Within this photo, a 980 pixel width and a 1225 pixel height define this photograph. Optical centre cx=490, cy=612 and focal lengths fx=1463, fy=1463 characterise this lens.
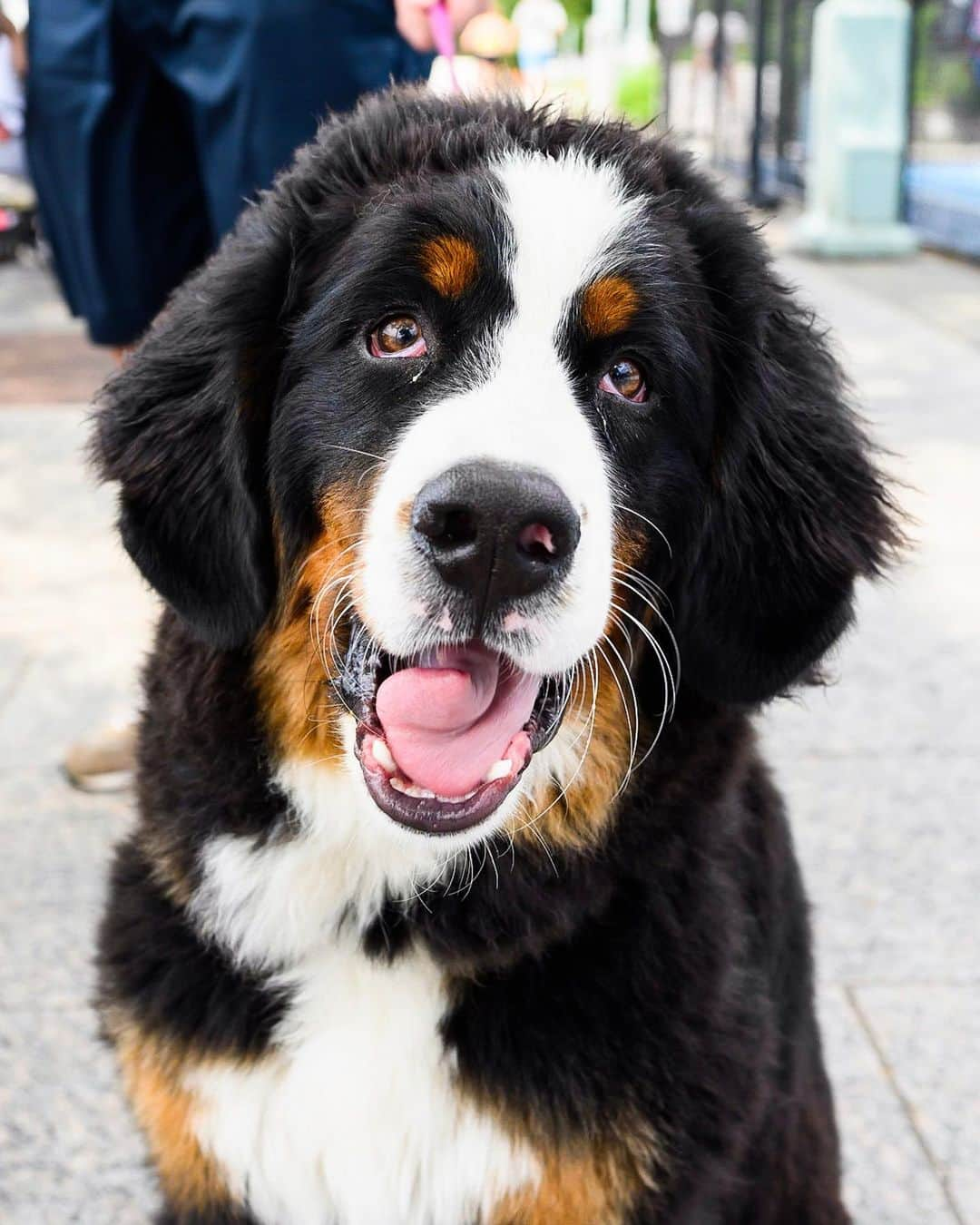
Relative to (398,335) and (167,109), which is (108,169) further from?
(398,335)

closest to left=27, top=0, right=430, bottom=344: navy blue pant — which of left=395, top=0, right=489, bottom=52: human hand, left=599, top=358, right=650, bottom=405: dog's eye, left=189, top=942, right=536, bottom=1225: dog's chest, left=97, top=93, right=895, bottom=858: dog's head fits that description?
left=395, top=0, right=489, bottom=52: human hand

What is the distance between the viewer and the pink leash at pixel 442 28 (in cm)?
293

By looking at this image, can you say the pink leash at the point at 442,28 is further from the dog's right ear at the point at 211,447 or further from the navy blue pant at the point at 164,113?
the dog's right ear at the point at 211,447

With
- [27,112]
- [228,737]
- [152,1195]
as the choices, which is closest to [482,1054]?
[228,737]

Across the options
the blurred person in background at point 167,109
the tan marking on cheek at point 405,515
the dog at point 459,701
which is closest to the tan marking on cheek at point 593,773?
the dog at point 459,701

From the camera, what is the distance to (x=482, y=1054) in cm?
220

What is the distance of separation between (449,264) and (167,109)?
198cm

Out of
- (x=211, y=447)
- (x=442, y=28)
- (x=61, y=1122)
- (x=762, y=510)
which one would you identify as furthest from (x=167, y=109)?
(x=61, y=1122)

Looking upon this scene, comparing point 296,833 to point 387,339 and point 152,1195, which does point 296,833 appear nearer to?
point 387,339

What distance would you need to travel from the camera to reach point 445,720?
2104 mm

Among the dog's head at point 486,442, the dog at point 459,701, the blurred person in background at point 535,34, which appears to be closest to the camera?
the dog's head at point 486,442

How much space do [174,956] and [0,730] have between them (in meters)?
2.44

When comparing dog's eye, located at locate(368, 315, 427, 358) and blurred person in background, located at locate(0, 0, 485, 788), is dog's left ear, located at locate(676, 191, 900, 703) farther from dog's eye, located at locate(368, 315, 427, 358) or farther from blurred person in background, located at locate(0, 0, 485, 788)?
blurred person in background, located at locate(0, 0, 485, 788)

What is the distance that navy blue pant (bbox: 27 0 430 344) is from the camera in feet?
10.8
